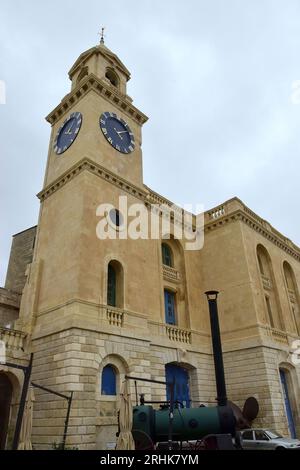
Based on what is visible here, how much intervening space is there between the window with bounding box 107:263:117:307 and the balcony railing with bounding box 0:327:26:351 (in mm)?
4053

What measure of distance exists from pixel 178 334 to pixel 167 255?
5.28m

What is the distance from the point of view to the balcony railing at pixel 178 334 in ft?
62.6

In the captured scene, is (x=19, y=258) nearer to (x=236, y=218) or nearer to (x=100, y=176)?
(x=100, y=176)

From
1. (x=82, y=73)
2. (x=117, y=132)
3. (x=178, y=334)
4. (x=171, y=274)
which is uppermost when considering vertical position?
(x=82, y=73)

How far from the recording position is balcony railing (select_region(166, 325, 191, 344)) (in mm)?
19067

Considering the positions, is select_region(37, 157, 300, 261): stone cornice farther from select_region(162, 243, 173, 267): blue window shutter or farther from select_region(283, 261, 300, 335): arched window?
select_region(162, 243, 173, 267): blue window shutter

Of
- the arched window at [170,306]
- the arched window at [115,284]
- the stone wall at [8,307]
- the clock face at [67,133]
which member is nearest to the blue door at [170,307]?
the arched window at [170,306]

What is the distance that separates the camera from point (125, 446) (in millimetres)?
10242

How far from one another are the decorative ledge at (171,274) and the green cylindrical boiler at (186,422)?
10125mm

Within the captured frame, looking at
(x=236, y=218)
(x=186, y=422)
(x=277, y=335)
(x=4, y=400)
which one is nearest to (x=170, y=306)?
(x=277, y=335)

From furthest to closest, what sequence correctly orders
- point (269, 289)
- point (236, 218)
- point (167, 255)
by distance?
point (269, 289)
point (236, 218)
point (167, 255)

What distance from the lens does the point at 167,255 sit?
22.9 meters

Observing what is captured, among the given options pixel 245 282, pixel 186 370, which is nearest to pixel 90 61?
pixel 245 282

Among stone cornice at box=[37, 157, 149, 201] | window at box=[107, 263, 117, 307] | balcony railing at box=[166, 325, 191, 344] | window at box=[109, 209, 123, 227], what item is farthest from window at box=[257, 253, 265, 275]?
window at box=[107, 263, 117, 307]
